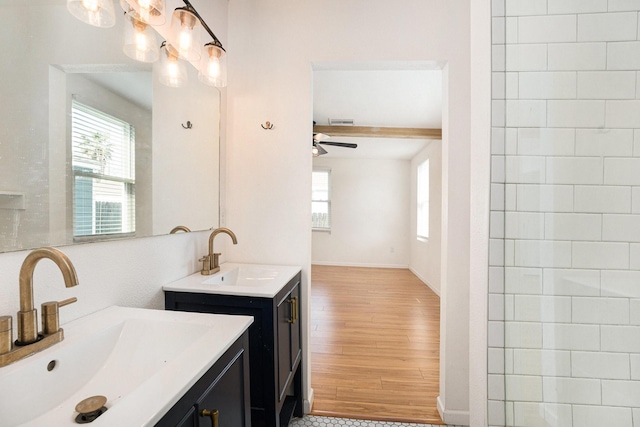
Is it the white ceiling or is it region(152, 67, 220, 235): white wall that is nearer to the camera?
region(152, 67, 220, 235): white wall

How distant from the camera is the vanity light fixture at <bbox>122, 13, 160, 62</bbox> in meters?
1.04

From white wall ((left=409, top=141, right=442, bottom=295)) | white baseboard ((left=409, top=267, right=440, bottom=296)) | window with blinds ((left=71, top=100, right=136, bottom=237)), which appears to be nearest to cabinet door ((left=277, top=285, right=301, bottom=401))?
window with blinds ((left=71, top=100, right=136, bottom=237))

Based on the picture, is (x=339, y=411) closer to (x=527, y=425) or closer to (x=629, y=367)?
(x=527, y=425)

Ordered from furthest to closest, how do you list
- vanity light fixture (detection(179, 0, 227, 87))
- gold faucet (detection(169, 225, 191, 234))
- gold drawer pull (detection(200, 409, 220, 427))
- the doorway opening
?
1. the doorway opening
2. vanity light fixture (detection(179, 0, 227, 87))
3. gold faucet (detection(169, 225, 191, 234))
4. gold drawer pull (detection(200, 409, 220, 427))

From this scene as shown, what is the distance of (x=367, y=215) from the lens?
6273mm

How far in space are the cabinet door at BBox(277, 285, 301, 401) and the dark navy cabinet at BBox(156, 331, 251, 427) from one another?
44 cm

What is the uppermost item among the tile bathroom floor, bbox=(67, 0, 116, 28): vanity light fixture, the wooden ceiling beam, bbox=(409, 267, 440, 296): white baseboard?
the wooden ceiling beam

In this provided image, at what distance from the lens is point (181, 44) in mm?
1279

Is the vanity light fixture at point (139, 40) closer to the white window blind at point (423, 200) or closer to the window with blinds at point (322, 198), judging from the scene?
the white window blind at point (423, 200)

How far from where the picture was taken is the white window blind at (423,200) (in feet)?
16.6

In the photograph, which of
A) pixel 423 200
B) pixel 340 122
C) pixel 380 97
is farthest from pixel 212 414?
pixel 423 200

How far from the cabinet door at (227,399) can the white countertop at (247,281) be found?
384mm

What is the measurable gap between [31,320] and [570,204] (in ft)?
5.52

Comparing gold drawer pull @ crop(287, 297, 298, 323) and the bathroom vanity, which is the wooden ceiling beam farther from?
the bathroom vanity
